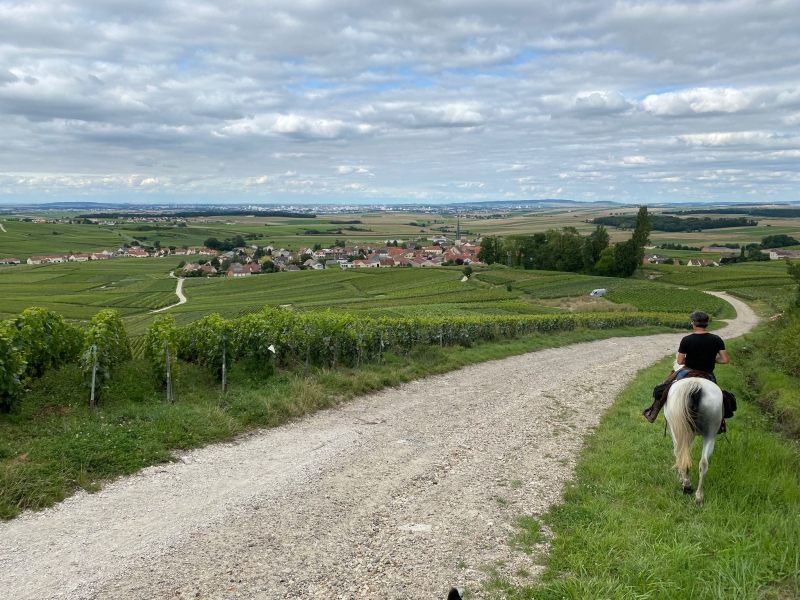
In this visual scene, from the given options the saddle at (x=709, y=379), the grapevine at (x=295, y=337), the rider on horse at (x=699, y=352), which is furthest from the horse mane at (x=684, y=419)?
the grapevine at (x=295, y=337)

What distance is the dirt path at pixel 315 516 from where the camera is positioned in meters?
5.65

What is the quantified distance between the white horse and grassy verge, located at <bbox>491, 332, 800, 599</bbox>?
457 millimetres

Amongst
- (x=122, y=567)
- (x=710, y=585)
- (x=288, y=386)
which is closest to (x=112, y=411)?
(x=288, y=386)

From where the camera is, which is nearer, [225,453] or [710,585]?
[710,585]

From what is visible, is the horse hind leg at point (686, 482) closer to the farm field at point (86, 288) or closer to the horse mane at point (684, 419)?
the horse mane at point (684, 419)

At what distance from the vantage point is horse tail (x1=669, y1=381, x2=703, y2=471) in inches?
285

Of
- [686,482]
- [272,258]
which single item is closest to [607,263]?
[272,258]

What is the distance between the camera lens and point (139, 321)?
57.9 metres

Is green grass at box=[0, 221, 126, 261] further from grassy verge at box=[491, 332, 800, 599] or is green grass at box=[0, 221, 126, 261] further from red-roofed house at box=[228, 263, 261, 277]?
grassy verge at box=[491, 332, 800, 599]

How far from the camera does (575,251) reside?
103812 millimetres

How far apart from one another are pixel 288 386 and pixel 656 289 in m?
69.6

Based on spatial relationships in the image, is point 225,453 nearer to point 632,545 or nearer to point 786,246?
point 632,545

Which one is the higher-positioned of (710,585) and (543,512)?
(710,585)

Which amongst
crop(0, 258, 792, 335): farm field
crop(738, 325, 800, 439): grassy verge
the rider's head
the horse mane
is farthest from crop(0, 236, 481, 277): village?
the horse mane
